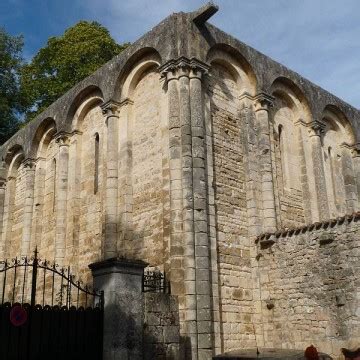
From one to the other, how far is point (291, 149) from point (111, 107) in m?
5.20

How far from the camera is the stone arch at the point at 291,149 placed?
14.1 metres

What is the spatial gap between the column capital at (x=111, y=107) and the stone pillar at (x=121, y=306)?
5.93 meters

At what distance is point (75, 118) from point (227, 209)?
21.0ft

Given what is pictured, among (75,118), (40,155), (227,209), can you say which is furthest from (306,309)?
(40,155)

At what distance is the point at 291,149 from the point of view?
14906 millimetres

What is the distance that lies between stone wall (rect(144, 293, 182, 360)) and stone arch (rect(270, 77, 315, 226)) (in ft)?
15.5

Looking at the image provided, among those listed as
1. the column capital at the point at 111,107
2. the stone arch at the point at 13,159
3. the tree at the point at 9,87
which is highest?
the tree at the point at 9,87

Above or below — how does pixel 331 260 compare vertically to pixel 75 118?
below

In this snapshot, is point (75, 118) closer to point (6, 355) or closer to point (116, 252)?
point (116, 252)

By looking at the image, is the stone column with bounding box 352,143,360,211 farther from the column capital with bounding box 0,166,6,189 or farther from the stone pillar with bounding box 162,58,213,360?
the column capital with bounding box 0,166,6,189

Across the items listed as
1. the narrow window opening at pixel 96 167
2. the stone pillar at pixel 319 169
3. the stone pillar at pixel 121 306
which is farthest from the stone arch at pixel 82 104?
the stone pillar at pixel 121 306

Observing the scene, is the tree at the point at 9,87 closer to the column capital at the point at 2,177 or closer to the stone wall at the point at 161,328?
the column capital at the point at 2,177

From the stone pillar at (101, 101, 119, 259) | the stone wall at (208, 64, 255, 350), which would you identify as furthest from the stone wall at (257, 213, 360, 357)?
the stone pillar at (101, 101, 119, 259)

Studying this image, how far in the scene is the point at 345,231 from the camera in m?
10.5
